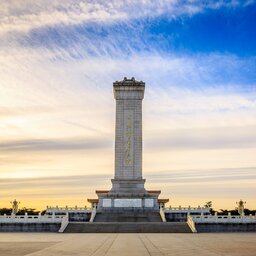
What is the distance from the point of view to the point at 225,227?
117ft

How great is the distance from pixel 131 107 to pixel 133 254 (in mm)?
36500

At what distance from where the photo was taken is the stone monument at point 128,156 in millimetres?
48281

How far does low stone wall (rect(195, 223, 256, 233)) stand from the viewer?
3541 cm

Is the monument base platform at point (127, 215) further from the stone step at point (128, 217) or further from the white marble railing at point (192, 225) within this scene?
the white marble railing at point (192, 225)

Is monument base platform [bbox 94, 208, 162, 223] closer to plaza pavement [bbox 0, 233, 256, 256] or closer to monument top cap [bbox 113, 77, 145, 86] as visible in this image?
monument top cap [bbox 113, 77, 145, 86]

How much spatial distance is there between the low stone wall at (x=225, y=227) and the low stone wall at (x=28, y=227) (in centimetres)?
1117

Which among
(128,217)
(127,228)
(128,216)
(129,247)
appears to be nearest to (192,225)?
(127,228)

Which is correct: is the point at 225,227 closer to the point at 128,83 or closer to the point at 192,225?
the point at 192,225

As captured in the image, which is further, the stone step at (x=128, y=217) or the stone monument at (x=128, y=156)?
the stone monument at (x=128, y=156)

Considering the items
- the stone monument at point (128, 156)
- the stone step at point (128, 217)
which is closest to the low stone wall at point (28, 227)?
the stone step at point (128, 217)

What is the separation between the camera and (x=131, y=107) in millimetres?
52062

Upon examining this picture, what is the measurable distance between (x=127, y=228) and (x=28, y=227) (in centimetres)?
792

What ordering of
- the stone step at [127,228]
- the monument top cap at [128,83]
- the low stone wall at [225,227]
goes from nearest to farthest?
the stone step at [127,228] → the low stone wall at [225,227] → the monument top cap at [128,83]

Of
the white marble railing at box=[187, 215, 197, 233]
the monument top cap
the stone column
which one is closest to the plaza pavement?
the white marble railing at box=[187, 215, 197, 233]
